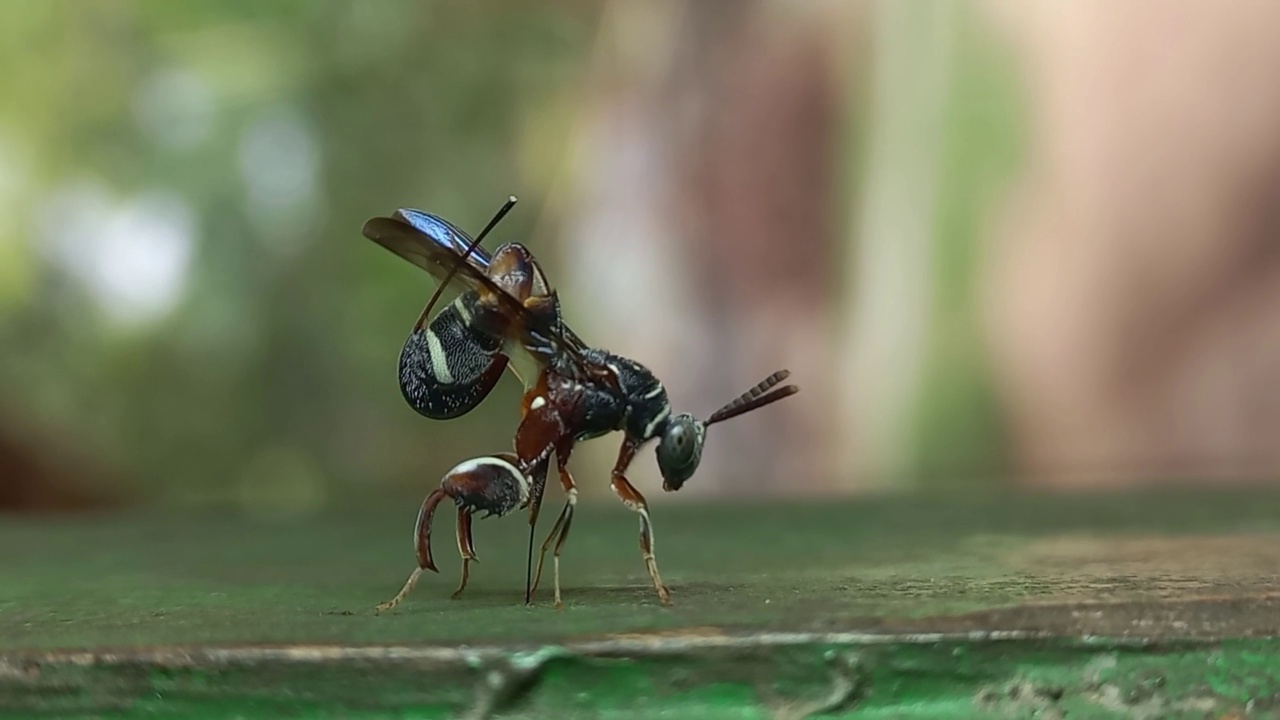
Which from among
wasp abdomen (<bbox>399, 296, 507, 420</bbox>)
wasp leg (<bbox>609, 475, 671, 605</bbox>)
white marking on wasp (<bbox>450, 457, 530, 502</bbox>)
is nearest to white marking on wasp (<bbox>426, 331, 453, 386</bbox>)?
wasp abdomen (<bbox>399, 296, 507, 420</bbox>)

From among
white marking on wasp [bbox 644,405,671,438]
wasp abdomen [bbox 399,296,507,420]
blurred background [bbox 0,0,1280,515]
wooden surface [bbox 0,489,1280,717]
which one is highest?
blurred background [bbox 0,0,1280,515]

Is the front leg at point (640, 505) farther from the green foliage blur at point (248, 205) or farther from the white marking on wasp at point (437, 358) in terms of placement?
the green foliage blur at point (248, 205)

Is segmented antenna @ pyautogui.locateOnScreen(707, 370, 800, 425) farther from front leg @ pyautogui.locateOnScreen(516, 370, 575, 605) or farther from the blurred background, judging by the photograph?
the blurred background

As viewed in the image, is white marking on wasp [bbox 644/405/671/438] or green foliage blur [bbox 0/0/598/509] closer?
white marking on wasp [bbox 644/405/671/438]

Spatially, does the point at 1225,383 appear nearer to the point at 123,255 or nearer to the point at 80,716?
the point at 80,716

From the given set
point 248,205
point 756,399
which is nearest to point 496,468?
point 756,399

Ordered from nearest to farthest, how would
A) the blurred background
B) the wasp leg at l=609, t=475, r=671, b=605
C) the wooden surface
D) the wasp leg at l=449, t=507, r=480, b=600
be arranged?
the wooden surface → the wasp leg at l=609, t=475, r=671, b=605 → the wasp leg at l=449, t=507, r=480, b=600 → the blurred background

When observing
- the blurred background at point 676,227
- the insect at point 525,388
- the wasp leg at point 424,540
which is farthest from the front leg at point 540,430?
the blurred background at point 676,227

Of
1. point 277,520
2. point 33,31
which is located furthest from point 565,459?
point 33,31
